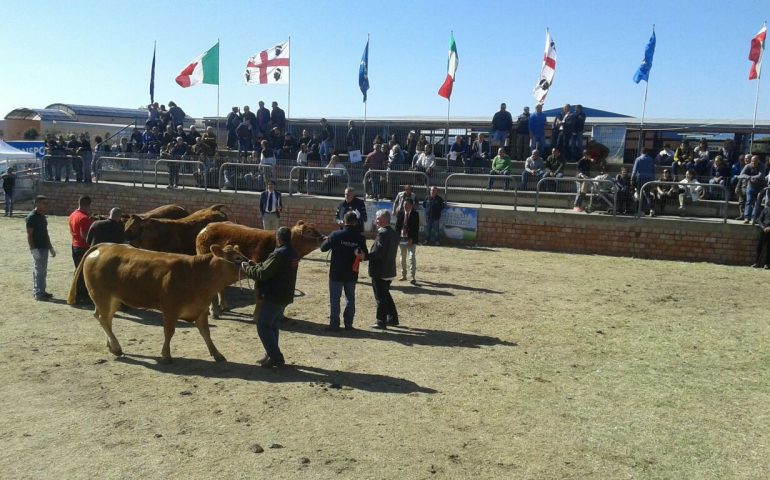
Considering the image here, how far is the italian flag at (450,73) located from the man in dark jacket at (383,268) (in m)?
14.6

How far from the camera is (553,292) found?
12.8m

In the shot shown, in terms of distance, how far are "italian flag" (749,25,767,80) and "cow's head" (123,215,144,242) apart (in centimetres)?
1834

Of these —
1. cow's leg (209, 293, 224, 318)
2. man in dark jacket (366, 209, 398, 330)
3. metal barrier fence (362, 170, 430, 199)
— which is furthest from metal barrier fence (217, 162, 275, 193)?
man in dark jacket (366, 209, 398, 330)

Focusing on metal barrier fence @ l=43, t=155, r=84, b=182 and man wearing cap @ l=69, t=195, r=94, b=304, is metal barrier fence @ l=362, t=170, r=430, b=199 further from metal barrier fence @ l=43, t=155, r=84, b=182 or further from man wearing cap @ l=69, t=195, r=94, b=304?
metal barrier fence @ l=43, t=155, r=84, b=182

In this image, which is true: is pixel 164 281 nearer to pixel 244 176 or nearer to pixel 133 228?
pixel 133 228

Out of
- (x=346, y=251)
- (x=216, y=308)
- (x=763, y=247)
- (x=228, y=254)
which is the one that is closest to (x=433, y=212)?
(x=763, y=247)

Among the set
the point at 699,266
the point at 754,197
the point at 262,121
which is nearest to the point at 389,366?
the point at 699,266

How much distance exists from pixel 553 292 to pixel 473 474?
25.2 ft

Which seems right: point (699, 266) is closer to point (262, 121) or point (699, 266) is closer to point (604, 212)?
point (604, 212)

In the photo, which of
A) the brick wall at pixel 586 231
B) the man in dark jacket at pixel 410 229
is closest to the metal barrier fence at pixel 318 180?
the brick wall at pixel 586 231

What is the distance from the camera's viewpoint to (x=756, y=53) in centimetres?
2077

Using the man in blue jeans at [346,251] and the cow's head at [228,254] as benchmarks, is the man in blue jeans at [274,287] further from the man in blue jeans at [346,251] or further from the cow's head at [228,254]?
the man in blue jeans at [346,251]

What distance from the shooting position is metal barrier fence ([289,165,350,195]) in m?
20.4

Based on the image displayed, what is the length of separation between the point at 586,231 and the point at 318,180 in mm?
7833
